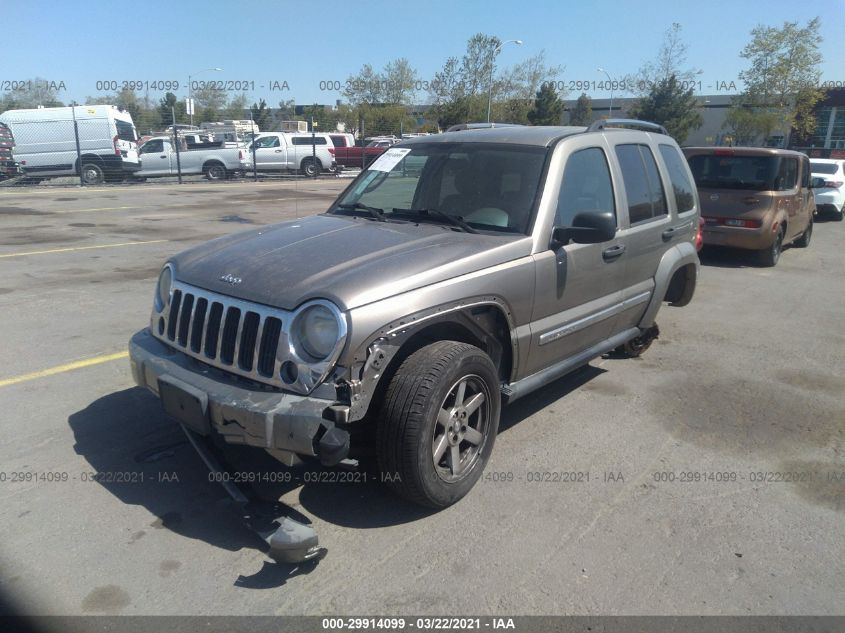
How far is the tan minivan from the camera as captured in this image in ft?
33.8

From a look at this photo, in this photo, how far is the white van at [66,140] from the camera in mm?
22609

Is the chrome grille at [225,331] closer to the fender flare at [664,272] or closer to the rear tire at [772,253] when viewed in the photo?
the fender flare at [664,272]

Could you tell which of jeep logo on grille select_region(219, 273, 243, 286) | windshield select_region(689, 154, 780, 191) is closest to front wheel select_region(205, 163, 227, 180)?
windshield select_region(689, 154, 780, 191)

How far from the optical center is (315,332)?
3023 millimetres

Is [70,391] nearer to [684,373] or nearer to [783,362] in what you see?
[684,373]

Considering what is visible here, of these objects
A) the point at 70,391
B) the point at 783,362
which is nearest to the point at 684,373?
the point at 783,362

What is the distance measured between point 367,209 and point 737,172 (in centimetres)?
815

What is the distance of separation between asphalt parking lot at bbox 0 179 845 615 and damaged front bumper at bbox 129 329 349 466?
56cm

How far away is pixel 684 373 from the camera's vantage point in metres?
5.68

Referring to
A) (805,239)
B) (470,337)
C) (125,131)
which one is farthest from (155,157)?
(470,337)

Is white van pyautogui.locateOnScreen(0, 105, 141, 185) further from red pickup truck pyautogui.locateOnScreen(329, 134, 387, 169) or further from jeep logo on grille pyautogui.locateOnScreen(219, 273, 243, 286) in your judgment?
jeep logo on grille pyautogui.locateOnScreen(219, 273, 243, 286)

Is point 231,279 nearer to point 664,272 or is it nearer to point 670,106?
point 664,272

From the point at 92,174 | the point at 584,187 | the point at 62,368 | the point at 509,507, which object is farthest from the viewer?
the point at 92,174

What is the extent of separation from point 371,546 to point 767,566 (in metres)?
1.88
